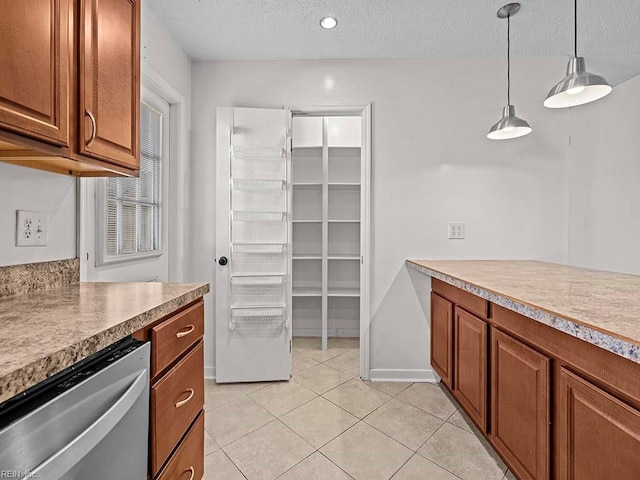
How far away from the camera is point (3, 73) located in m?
0.88

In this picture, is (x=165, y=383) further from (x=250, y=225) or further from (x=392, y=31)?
(x=392, y=31)

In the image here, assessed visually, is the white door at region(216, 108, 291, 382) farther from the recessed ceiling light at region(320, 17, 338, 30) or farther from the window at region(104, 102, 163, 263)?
the recessed ceiling light at region(320, 17, 338, 30)

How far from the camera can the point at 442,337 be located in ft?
7.68

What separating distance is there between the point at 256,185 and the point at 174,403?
5.66 feet

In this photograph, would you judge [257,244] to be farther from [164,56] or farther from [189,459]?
[189,459]

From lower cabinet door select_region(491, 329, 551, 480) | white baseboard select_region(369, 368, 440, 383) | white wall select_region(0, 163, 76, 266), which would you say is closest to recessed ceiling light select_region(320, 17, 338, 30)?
white wall select_region(0, 163, 76, 266)

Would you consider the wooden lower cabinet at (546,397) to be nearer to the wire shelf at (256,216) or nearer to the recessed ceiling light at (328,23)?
the wire shelf at (256,216)

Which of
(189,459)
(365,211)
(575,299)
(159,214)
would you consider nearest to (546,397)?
(575,299)

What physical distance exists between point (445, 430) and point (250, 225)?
1.86m

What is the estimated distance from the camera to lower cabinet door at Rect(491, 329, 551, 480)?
3.88ft

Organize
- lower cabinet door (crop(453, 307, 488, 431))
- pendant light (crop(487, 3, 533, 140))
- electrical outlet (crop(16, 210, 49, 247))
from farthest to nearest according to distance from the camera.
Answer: pendant light (crop(487, 3, 533, 140)) → lower cabinet door (crop(453, 307, 488, 431)) → electrical outlet (crop(16, 210, 49, 247))

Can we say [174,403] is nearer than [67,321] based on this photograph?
No

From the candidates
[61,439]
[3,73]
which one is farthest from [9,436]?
[3,73]

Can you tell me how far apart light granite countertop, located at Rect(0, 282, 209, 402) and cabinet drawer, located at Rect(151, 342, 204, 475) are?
8.9 inches
